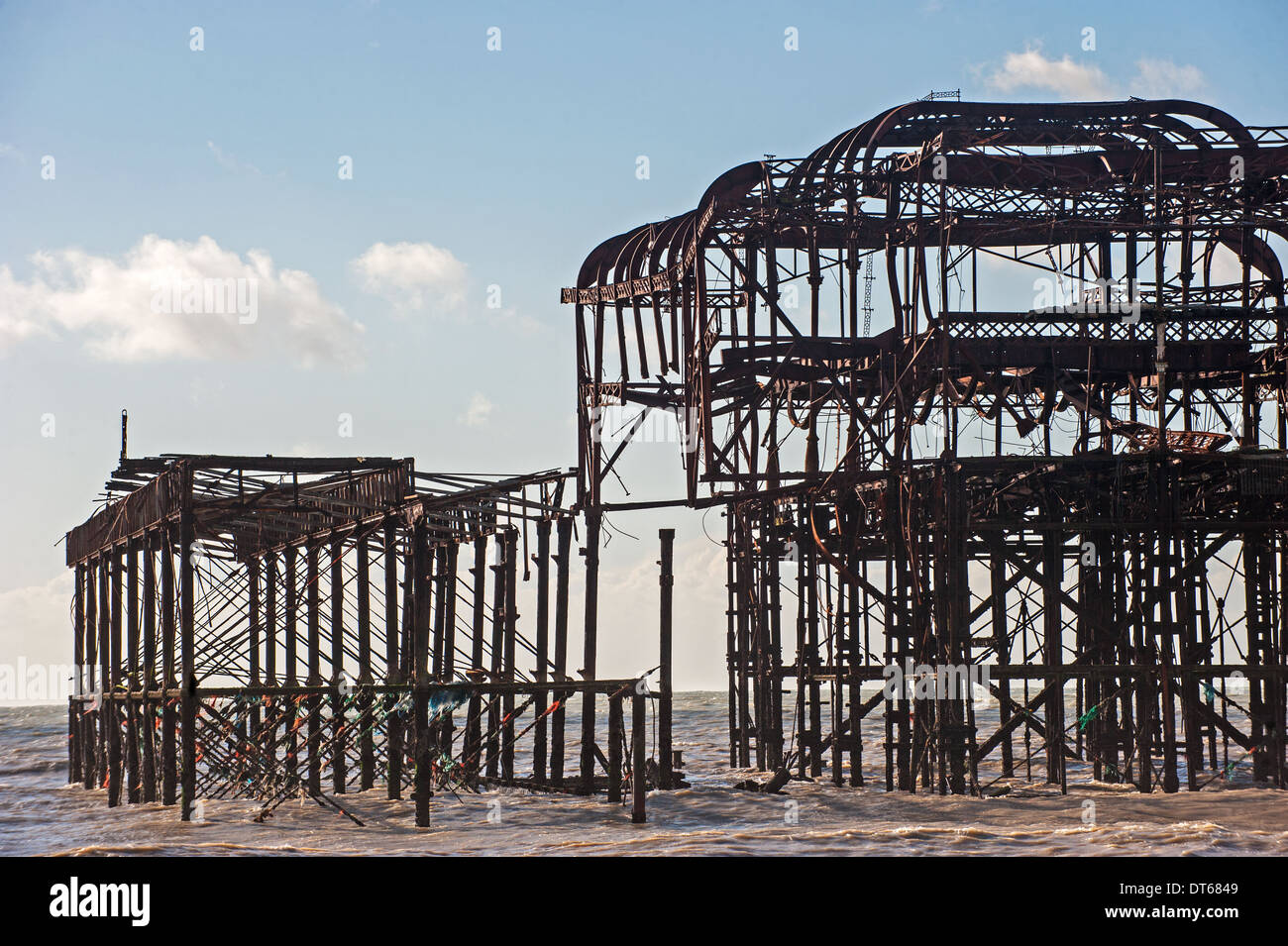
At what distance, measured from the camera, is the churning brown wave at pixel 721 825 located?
93.9 ft

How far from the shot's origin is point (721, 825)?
108ft

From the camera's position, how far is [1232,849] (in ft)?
91.6

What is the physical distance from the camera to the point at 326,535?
37.5m

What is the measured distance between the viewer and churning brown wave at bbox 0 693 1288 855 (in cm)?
2861

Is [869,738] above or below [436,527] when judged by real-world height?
below

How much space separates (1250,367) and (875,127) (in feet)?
32.8

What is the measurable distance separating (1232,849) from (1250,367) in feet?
46.1

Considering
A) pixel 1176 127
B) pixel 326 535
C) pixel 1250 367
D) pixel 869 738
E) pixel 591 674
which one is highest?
pixel 1176 127

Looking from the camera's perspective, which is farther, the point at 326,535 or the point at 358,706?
the point at 326,535
